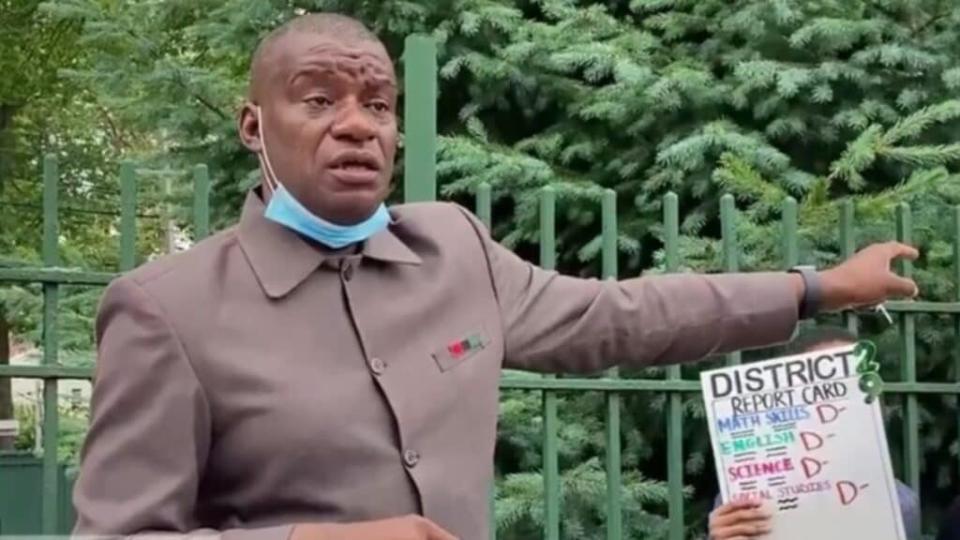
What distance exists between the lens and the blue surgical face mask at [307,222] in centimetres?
183

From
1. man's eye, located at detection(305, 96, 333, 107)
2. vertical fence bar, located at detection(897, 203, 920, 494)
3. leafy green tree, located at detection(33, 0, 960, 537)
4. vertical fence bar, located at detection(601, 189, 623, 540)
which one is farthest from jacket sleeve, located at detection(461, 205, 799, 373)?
leafy green tree, located at detection(33, 0, 960, 537)

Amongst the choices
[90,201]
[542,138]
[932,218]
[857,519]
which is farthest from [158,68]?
[90,201]

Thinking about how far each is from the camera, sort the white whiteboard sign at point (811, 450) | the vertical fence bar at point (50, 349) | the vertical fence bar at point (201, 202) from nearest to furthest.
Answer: the white whiteboard sign at point (811, 450)
the vertical fence bar at point (50, 349)
the vertical fence bar at point (201, 202)

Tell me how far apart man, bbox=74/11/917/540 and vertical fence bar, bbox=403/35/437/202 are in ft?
4.58

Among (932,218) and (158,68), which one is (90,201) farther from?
(932,218)

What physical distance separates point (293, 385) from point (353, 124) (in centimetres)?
36

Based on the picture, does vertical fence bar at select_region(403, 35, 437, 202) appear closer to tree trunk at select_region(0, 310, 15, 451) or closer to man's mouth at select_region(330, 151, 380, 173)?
man's mouth at select_region(330, 151, 380, 173)

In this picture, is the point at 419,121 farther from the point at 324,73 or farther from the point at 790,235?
the point at 324,73

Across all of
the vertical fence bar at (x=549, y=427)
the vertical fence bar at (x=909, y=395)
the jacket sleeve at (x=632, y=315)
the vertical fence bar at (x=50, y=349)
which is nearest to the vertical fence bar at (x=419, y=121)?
the vertical fence bar at (x=549, y=427)

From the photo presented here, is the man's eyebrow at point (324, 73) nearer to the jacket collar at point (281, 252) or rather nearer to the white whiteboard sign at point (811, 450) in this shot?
the jacket collar at point (281, 252)

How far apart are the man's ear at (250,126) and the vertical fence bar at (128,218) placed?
1.20 m

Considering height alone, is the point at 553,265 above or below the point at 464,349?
above

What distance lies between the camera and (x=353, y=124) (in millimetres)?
1799

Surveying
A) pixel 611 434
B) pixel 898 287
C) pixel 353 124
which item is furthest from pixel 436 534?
pixel 611 434
